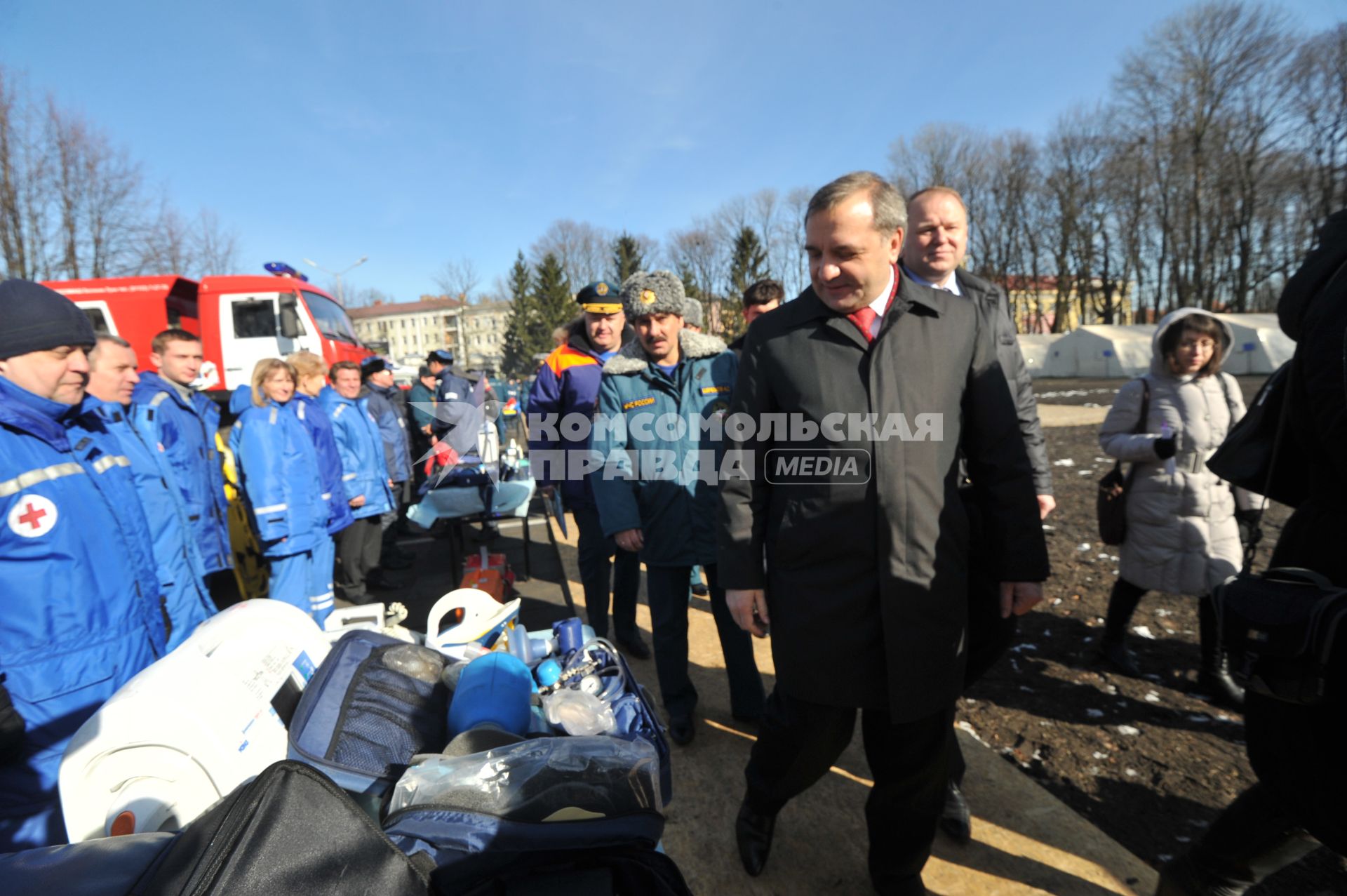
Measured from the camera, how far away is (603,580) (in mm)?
3689

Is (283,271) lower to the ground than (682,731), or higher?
higher

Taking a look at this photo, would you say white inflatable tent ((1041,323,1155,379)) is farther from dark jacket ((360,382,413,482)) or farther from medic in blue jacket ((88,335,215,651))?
medic in blue jacket ((88,335,215,651))

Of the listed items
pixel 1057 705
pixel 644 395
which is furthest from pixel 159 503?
pixel 1057 705

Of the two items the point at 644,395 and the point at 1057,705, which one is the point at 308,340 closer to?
the point at 644,395

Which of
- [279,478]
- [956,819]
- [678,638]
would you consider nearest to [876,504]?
[956,819]

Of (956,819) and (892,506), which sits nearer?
(892,506)

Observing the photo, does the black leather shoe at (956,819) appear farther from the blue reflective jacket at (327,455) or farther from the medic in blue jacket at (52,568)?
the blue reflective jacket at (327,455)

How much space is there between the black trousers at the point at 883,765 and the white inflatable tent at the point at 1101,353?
27225 millimetres

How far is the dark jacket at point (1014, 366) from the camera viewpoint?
219 centimetres

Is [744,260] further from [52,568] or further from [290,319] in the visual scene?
[52,568]

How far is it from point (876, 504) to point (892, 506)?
43 mm

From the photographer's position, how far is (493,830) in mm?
1146

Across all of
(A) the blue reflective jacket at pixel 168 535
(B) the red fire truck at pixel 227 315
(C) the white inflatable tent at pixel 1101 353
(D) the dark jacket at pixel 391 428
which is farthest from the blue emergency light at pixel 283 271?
(C) the white inflatable tent at pixel 1101 353

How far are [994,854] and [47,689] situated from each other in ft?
9.73
